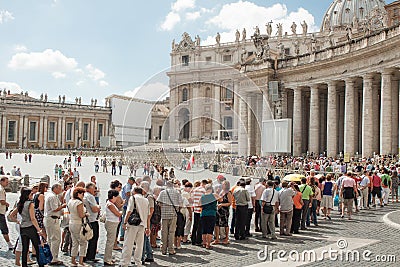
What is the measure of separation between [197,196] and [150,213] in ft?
6.58

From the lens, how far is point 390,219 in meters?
15.9

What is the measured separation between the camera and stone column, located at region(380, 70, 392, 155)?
3025cm

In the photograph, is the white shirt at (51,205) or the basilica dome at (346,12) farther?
the basilica dome at (346,12)

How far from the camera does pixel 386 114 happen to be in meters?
30.4

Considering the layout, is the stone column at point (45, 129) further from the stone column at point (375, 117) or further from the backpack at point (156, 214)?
the backpack at point (156, 214)

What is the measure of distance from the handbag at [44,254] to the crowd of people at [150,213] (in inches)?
4.9

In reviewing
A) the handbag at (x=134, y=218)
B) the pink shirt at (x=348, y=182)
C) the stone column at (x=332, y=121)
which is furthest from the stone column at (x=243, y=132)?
the handbag at (x=134, y=218)

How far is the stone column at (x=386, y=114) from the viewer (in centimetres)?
3025

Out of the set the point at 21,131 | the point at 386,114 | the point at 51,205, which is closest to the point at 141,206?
the point at 51,205

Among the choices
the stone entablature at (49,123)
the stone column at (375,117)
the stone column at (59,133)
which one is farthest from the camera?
the stone column at (59,133)

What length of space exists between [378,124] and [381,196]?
1545 cm

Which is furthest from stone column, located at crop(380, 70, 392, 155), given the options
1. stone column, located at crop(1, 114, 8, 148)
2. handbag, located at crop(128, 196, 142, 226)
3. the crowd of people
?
stone column, located at crop(1, 114, 8, 148)

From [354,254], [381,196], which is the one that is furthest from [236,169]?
[354,254]

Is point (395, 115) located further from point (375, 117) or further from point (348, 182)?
point (348, 182)
